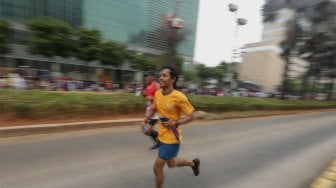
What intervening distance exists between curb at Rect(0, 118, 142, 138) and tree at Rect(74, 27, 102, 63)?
74.5 feet

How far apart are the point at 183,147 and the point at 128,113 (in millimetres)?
3584

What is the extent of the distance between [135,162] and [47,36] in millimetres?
24019

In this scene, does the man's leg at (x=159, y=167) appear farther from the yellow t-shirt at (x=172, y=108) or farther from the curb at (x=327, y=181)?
the curb at (x=327, y=181)

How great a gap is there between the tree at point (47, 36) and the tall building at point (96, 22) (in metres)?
5.96

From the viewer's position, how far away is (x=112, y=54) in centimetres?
3256

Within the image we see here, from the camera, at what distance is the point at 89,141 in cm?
652

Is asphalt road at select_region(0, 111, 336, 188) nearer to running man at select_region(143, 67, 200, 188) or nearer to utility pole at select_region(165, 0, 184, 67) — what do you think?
running man at select_region(143, 67, 200, 188)

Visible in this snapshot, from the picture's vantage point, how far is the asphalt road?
438cm

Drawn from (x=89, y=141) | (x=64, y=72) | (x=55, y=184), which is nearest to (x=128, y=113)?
(x=89, y=141)

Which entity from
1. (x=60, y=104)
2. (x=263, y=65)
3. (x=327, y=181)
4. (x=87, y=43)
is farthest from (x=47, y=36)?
(x=263, y=65)

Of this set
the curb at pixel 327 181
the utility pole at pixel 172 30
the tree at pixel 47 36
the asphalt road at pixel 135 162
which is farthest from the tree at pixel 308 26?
the curb at pixel 327 181

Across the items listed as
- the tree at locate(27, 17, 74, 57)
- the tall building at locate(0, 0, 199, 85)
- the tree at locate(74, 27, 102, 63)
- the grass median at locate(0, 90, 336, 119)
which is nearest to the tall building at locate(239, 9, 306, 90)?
the tall building at locate(0, 0, 199, 85)

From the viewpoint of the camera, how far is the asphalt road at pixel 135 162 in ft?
14.4

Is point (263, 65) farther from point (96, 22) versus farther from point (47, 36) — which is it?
point (47, 36)
